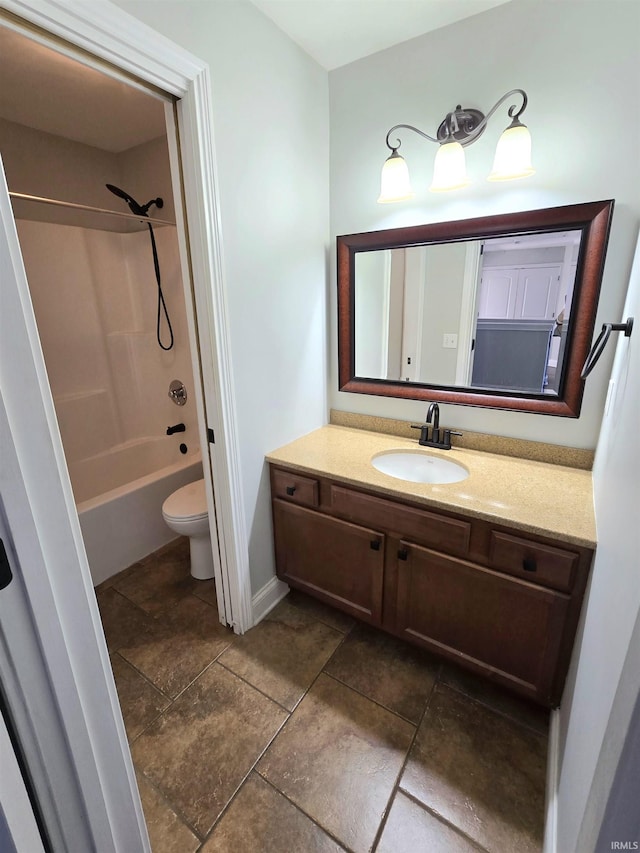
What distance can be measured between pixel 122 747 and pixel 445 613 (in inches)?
42.6

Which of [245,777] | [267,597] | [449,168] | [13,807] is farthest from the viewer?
[267,597]

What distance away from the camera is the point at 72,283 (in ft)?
8.36

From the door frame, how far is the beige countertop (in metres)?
0.31

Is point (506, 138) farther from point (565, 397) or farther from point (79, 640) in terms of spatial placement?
point (79, 640)

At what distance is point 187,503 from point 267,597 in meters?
0.65

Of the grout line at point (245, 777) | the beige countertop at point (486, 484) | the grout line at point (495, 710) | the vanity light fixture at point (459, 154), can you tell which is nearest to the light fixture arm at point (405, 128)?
the vanity light fixture at point (459, 154)

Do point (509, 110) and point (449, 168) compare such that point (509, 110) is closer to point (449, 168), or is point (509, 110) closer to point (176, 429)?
point (449, 168)

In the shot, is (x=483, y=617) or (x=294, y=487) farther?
(x=294, y=487)

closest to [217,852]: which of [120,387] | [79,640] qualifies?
[79,640]

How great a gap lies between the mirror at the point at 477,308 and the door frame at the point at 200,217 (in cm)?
75

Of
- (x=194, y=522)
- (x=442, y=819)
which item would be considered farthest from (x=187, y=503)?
(x=442, y=819)

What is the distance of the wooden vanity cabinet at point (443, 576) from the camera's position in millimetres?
1217

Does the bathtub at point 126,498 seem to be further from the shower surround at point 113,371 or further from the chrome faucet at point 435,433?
the chrome faucet at point 435,433

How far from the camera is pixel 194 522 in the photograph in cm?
199
